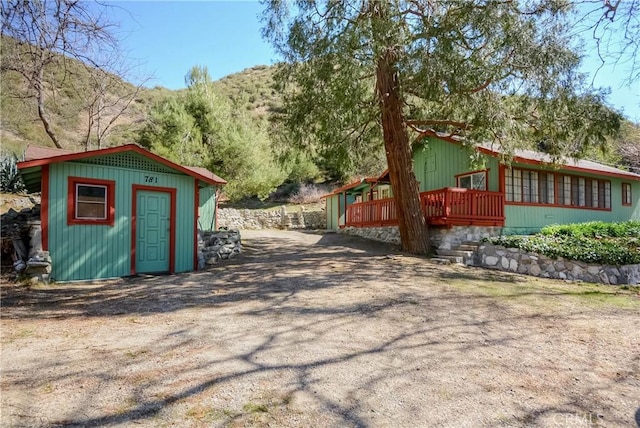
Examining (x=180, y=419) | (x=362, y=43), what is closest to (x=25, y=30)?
(x=180, y=419)

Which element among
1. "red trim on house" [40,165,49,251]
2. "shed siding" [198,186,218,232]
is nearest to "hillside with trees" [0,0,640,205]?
"red trim on house" [40,165,49,251]

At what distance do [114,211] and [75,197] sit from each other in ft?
2.51

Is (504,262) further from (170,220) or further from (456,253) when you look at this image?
(170,220)

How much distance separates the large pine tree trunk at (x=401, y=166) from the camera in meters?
10.4

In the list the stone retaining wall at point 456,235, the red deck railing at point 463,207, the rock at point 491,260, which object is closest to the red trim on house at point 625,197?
the red deck railing at point 463,207

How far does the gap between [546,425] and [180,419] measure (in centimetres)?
249

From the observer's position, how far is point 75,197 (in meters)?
7.68

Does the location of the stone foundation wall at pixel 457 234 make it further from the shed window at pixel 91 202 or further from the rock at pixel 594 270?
the shed window at pixel 91 202

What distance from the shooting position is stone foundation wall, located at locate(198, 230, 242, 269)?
10262 millimetres

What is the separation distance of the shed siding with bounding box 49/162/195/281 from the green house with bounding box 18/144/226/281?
0.05ft

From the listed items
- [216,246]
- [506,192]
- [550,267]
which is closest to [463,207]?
[506,192]

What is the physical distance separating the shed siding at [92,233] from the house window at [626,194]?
17.8 m

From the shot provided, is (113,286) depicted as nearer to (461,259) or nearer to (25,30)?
(25,30)

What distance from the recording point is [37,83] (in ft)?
34.7
